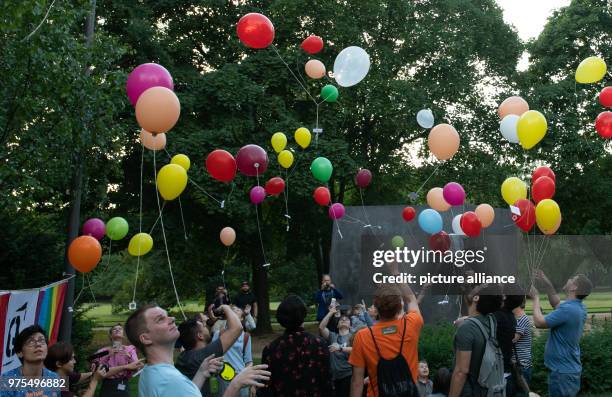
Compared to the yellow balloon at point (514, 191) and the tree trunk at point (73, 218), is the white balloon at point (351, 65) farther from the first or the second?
the tree trunk at point (73, 218)

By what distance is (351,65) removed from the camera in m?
12.2

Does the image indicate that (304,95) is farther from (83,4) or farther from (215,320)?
(215,320)

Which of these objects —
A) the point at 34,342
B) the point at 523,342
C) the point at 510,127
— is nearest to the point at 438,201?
the point at 510,127

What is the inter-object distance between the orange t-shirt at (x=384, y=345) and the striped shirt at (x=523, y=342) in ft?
8.84

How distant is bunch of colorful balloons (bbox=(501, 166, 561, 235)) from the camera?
10217mm

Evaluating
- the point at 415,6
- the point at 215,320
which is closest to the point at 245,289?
the point at 215,320

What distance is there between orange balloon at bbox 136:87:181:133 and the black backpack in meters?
4.12

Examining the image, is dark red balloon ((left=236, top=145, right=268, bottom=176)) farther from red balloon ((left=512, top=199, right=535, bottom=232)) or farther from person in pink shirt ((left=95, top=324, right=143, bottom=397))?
person in pink shirt ((left=95, top=324, right=143, bottom=397))

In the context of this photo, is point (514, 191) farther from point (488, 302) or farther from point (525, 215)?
point (488, 302)

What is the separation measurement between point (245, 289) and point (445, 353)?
393 cm

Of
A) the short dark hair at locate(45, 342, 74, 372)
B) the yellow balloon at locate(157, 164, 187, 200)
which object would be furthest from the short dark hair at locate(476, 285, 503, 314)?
the yellow balloon at locate(157, 164, 187, 200)

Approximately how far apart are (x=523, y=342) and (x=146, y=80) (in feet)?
16.5

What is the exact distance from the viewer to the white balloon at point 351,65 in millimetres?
12211

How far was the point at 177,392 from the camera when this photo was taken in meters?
3.31
